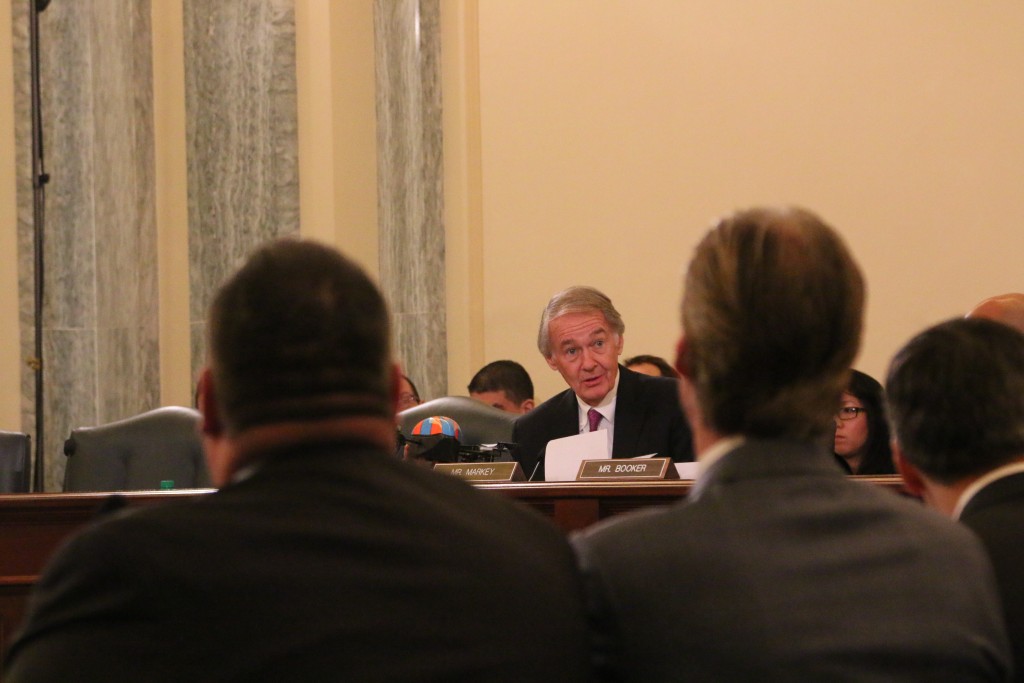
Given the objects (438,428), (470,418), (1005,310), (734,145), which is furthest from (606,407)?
(734,145)

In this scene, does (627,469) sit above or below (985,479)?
below

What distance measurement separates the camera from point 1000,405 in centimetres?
177

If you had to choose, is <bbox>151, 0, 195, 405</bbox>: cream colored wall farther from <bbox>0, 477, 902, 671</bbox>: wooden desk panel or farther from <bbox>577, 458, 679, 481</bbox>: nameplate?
<bbox>577, 458, 679, 481</bbox>: nameplate

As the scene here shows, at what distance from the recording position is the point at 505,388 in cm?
611

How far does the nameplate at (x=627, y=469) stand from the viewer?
357 centimetres

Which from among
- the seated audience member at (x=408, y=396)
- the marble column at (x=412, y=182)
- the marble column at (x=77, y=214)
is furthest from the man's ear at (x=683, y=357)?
the marble column at (x=77, y=214)

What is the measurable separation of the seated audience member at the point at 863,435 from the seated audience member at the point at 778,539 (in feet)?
9.85

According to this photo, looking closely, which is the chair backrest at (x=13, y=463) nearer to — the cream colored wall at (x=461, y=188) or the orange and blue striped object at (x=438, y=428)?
the orange and blue striped object at (x=438, y=428)

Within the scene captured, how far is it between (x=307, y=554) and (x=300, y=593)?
1.5 inches

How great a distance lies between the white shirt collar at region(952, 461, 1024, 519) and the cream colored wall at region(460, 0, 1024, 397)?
4546mm

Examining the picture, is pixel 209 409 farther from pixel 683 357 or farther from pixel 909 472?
pixel 909 472

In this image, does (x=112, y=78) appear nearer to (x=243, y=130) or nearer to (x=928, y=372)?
(x=243, y=130)

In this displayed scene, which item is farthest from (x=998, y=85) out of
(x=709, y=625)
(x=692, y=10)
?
(x=709, y=625)

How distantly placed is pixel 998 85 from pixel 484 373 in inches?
105
